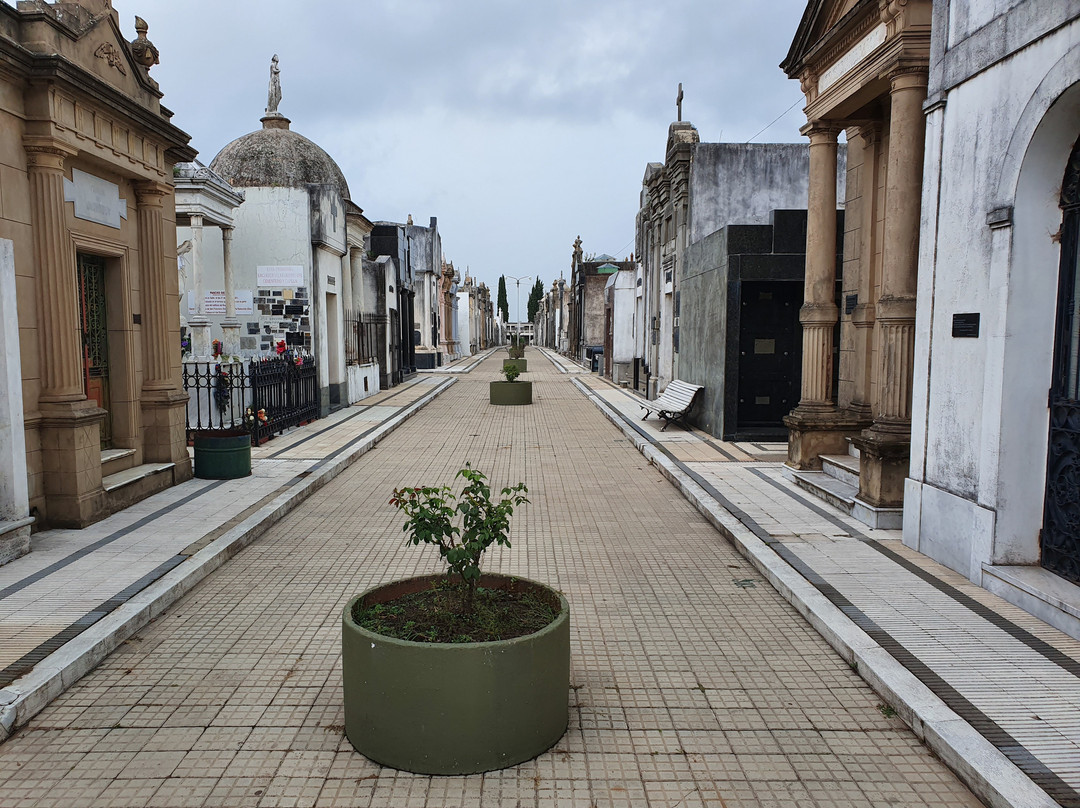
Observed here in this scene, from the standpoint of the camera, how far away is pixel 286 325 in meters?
14.6

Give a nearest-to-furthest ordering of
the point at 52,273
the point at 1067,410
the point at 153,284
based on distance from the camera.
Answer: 1. the point at 1067,410
2. the point at 52,273
3. the point at 153,284

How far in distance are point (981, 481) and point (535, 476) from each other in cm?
562

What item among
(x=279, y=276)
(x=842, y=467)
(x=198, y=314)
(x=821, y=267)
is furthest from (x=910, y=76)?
(x=279, y=276)

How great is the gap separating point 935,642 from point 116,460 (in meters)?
7.41

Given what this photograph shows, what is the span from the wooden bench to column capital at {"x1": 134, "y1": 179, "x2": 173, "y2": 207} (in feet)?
28.2

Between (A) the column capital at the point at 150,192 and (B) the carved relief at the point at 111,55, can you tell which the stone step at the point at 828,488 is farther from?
(B) the carved relief at the point at 111,55

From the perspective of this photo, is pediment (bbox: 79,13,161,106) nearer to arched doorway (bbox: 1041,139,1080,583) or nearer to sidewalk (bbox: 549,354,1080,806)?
sidewalk (bbox: 549,354,1080,806)

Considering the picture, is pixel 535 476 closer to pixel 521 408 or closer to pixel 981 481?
pixel 981 481

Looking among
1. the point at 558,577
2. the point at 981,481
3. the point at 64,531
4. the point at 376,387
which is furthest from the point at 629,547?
the point at 376,387

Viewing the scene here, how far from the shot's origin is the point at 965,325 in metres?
5.74

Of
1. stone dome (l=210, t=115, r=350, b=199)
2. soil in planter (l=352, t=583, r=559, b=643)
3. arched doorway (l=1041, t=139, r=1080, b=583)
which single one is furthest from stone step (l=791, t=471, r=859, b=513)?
stone dome (l=210, t=115, r=350, b=199)

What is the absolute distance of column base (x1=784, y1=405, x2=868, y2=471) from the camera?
924cm

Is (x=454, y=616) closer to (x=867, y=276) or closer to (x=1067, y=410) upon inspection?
(x=1067, y=410)

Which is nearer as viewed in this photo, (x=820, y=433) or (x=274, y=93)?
(x=820, y=433)
